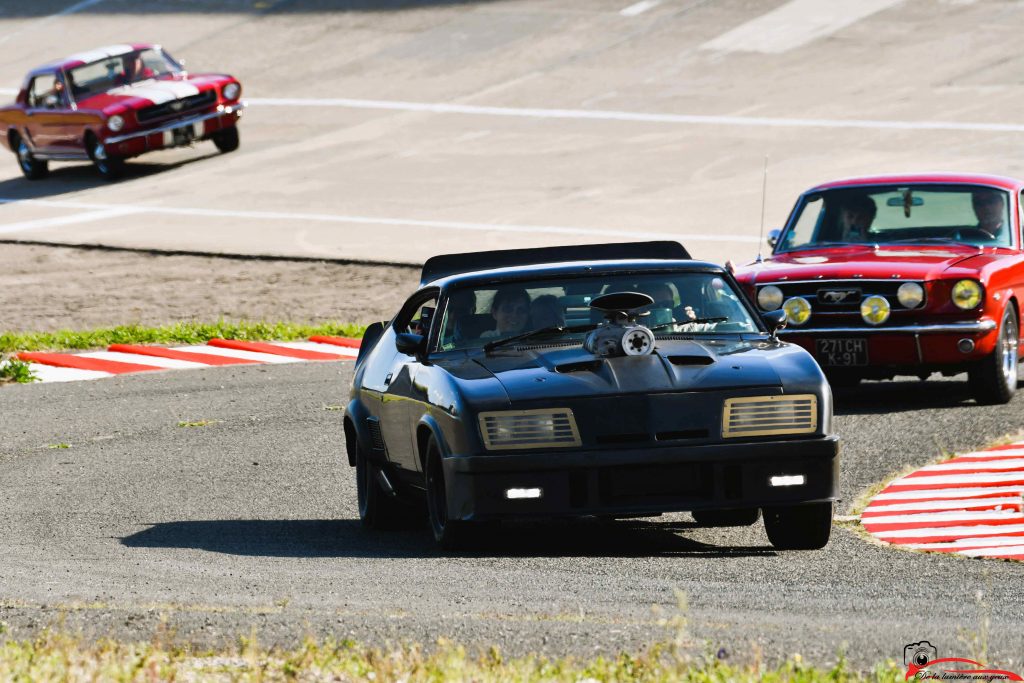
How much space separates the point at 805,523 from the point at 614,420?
108 centimetres

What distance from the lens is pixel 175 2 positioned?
45.0 m

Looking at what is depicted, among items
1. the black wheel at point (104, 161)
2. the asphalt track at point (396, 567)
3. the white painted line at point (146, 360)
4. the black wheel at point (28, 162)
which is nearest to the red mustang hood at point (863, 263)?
the asphalt track at point (396, 567)

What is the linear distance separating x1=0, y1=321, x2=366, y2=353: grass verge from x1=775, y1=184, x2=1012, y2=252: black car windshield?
6.04m

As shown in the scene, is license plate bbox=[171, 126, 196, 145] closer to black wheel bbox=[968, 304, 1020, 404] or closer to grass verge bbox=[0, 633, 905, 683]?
black wheel bbox=[968, 304, 1020, 404]

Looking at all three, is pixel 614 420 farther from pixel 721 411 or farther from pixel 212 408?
pixel 212 408

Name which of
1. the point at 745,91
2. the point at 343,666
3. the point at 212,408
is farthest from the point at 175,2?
the point at 343,666

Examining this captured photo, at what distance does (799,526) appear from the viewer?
8422mm

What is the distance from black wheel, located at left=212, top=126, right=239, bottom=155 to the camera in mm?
31094

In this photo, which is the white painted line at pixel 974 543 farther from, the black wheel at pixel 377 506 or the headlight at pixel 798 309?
the headlight at pixel 798 309

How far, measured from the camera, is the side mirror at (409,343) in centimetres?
900

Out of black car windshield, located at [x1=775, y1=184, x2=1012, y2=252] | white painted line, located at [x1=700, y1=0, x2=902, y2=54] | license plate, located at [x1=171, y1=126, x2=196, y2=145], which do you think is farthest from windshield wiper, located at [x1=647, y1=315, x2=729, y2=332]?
white painted line, located at [x1=700, y1=0, x2=902, y2=54]

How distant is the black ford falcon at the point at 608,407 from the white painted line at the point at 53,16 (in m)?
36.9

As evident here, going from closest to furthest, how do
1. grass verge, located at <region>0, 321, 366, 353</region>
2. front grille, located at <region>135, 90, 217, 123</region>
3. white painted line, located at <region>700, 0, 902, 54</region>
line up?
grass verge, located at <region>0, 321, 366, 353</region> → front grille, located at <region>135, 90, 217, 123</region> → white painted line, located at <region>700, 0, 902, 54</region>

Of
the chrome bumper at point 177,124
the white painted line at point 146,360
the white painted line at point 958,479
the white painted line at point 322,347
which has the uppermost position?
the white painted line at point 958,479
